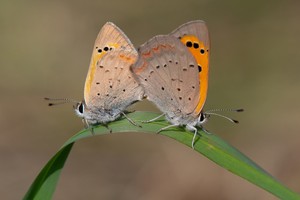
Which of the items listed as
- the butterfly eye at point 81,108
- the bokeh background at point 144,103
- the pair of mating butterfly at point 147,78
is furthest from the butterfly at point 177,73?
the bokeh background at point 144,103

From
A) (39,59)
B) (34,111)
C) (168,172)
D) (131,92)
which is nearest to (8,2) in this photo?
(39,59)

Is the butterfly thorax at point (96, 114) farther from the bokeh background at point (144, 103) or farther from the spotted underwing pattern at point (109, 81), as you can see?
the bokeh background at point (144, 103)

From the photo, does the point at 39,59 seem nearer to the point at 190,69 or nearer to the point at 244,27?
the point at 244,27

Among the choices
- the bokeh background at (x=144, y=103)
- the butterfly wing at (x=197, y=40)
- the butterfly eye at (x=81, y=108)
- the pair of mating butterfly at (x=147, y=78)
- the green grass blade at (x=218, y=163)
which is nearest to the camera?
the green grass blade at (x=218, y=163)

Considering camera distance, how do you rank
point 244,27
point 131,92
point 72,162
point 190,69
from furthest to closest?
point 244,27
point 72,162
point 131,92
point 190,69

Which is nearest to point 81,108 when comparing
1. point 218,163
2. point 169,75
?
point 169,75

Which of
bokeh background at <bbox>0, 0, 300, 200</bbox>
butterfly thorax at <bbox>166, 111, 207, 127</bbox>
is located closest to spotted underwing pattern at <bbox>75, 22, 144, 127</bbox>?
butterfly thorax at <bbox>166, 111, 207, 127</bbox>
